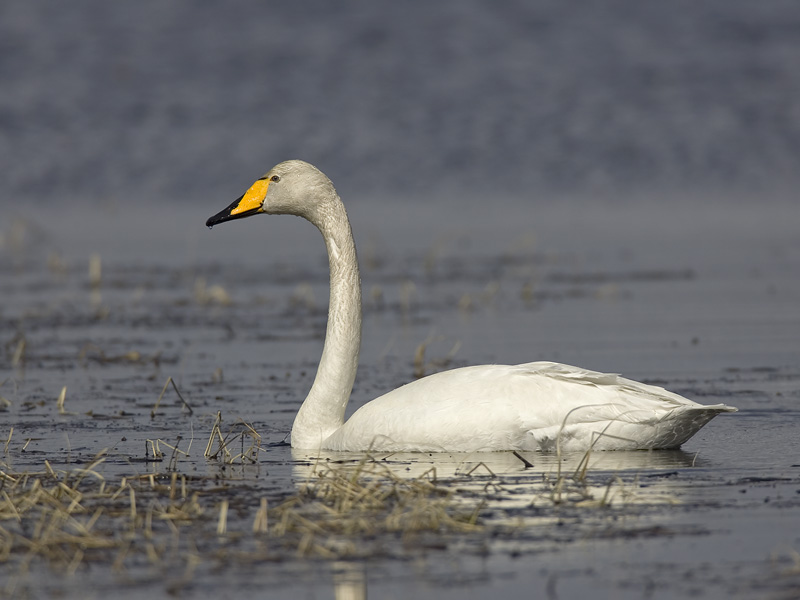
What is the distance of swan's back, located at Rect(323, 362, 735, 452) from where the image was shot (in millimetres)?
7688

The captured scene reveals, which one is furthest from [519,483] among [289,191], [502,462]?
[289,191]

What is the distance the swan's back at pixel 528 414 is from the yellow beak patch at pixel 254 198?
1.66 meters

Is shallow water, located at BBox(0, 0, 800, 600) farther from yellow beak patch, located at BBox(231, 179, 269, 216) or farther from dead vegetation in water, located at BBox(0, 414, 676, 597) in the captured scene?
yellow beak patch, located at BBox(231, 179, 269, 216)

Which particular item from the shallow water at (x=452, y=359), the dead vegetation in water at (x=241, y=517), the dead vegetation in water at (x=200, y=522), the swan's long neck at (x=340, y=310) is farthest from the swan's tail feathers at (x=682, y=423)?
the swan's long neck at (x=340, y=310)

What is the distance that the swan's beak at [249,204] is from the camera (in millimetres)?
8688

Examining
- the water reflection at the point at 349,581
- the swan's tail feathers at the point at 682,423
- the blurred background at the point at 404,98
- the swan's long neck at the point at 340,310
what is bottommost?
the water reflection at the point at 349,581

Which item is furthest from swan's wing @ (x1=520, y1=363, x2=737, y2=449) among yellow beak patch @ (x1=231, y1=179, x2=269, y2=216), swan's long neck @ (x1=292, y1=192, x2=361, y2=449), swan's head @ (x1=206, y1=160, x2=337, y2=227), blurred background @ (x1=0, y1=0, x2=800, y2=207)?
blurred background @ (x1=0, y1=0, x2=800, y2=207)

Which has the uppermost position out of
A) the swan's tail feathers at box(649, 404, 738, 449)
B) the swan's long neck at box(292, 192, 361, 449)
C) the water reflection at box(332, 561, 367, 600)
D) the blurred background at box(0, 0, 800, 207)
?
the blurred background at box(0, 0, 800, 207)

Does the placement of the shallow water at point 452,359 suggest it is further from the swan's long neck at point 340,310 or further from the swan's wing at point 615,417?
the swan's long neck at point 340,310

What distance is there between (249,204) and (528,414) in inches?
95.1

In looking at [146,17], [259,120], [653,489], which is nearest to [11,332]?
[653,489]

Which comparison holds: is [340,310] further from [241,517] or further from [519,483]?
[241,517]

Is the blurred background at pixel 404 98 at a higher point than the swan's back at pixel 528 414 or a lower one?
higher

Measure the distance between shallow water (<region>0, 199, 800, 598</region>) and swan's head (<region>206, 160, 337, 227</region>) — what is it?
1530 mm
